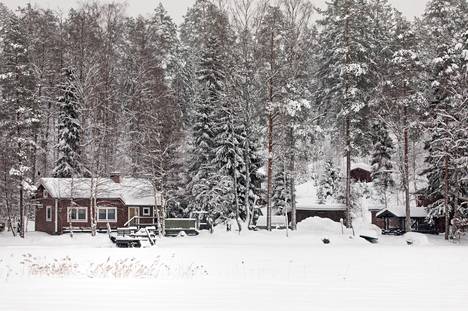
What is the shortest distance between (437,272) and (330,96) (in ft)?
106

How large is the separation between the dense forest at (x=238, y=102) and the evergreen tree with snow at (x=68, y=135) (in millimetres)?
103

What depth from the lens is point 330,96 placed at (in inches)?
1998

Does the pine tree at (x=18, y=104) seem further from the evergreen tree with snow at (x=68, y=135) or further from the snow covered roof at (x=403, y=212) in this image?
the snow covered roof at (x=403, y=212)

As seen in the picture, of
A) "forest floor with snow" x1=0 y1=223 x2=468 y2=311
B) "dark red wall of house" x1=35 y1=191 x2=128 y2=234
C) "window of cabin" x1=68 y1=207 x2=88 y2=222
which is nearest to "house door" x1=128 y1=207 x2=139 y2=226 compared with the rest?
"dark red wall of house" x1=35 y1=191 x2=128 y2=234

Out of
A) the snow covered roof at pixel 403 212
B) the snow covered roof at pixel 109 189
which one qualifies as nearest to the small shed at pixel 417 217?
the snow covered roof at pixel 403 212

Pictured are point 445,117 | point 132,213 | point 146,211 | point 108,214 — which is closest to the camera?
point 445,117

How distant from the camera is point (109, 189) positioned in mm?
50562

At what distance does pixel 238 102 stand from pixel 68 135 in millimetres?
16158

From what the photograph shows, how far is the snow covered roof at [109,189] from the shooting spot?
48.3 m

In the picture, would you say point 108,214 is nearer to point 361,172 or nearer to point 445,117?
point 445,117

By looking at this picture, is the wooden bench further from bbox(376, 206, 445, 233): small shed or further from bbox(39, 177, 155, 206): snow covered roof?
bbox(376, 206, 445, 233): small shed

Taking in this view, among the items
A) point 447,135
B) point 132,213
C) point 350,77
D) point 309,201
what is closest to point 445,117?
point 447,135

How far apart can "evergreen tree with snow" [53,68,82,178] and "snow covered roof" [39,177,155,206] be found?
1.81 m

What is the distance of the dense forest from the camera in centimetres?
4153
